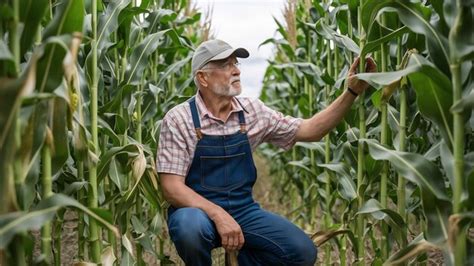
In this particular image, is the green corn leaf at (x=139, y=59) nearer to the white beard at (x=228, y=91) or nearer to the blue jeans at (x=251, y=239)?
the white beard at (x=228, y=91)

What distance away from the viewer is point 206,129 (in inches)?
163

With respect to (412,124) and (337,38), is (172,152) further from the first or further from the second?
(412,124)

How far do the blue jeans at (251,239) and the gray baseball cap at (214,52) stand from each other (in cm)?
92

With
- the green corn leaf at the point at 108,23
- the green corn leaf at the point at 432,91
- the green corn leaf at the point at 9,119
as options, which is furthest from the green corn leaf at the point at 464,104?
the green corn leaf at the point at 108,23

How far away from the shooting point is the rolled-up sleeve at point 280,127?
429cm

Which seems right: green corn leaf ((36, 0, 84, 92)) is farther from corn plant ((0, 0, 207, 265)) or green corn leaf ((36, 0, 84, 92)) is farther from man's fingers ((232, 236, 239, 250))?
man's fingers ((232, 236, 239, 250))

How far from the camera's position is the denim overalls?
403 cm

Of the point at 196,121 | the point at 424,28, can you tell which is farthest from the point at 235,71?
the point at 424,28

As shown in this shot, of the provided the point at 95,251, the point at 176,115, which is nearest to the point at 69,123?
the point at 95,251

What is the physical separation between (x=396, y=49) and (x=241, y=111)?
100 centimetres

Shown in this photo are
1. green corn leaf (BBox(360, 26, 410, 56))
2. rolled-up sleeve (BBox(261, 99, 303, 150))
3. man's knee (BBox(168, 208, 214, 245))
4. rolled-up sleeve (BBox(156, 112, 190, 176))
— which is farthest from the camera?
rolled-up sleeve (BBox(261, 99, 303, 150))

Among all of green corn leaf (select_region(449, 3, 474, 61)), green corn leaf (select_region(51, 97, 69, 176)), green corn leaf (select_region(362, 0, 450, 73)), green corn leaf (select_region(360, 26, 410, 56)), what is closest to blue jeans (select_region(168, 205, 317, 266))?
green corn leaf (select_region(51, 97, 69, 176))

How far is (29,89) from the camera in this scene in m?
2.27

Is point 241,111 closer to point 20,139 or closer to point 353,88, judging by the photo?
point 353,88
